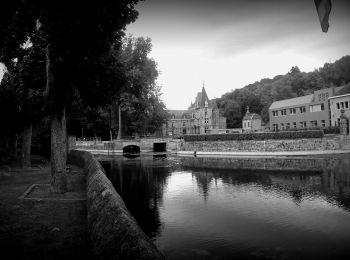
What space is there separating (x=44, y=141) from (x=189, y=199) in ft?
153

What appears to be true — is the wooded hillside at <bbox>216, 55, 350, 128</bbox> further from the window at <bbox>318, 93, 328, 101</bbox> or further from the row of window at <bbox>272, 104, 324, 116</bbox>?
the window at <bbox>318, 93, 328, 101</bbox>

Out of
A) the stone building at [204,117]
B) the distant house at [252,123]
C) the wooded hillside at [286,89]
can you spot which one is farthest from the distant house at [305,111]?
the stone building at [204,117]

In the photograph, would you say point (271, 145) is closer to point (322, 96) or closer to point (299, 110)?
point (322, 96)

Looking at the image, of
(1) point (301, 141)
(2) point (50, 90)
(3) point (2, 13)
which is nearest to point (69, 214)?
(2) point (50, 90)

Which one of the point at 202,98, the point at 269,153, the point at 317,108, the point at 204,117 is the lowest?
the point at 269,153

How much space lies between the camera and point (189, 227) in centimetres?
1302

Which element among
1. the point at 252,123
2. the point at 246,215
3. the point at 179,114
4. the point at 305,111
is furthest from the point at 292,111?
the point at 246,215

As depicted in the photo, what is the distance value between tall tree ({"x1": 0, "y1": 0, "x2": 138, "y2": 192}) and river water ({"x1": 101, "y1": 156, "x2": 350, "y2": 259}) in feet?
20.7

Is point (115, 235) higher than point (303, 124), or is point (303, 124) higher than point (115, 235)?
point (303, 124)

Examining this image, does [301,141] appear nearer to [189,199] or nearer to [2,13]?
[189,199]

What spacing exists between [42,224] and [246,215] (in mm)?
9379

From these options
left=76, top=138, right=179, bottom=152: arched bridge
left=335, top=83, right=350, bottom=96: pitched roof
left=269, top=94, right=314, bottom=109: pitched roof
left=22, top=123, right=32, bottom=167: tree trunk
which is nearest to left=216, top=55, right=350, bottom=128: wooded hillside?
left=269, top=94, right=314, bottom=109: pitched roof

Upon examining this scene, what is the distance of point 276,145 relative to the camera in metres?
48.6

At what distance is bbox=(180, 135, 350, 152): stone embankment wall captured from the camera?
1769 inches
